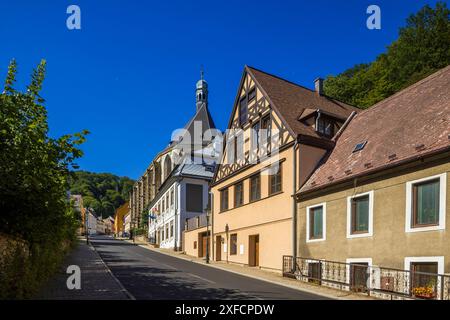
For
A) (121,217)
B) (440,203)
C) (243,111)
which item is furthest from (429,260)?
(121,217)

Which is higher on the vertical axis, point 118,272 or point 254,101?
point 254,101

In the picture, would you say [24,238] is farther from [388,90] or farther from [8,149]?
[388,90]

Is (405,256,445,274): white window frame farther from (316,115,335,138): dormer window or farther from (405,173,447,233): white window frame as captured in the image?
(316,115,335,138): dormer window

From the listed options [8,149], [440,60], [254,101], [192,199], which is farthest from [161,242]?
[8,149]

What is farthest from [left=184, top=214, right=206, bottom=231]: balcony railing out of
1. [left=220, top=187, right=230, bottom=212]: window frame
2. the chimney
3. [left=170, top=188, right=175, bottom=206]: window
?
the chimney

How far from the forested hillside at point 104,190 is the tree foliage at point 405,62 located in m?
105

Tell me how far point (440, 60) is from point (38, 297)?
37346mm

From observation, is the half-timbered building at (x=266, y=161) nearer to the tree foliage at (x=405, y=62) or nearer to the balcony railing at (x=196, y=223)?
the balcony railing at (x=196, y=223)

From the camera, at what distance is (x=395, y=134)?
15859 mm

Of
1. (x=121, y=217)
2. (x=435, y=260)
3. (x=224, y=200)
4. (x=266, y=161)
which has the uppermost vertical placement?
(x=266, y=161)

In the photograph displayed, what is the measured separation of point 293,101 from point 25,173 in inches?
687

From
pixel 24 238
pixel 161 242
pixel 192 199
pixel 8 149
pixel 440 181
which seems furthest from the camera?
pixel 161 242

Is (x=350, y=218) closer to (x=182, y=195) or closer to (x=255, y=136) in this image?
(x=255, y=136)

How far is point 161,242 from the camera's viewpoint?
47.6 meters
